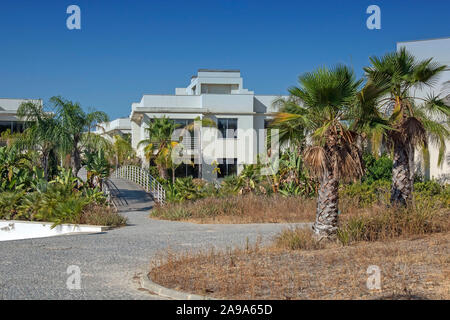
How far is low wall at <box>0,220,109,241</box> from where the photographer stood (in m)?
17.0

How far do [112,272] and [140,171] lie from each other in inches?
921

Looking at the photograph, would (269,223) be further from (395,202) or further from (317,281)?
(317,281)

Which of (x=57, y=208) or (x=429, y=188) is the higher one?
(x=429, y=188)

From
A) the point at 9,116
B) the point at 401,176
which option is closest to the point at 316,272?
the point at 401,176

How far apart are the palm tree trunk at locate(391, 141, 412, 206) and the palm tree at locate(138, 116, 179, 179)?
19.7 meters

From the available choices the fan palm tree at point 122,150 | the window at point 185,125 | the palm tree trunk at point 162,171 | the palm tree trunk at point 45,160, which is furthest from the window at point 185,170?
the palm tree trunk at point 45,160

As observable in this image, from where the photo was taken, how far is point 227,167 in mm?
37781

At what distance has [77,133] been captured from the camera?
22.5 metres

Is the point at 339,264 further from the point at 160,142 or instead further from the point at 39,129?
the point at 160,142

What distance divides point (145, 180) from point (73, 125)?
31.2 feet

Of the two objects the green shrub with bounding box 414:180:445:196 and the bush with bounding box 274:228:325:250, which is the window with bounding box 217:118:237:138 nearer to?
the green shrub with bounding box 414:180:445:196

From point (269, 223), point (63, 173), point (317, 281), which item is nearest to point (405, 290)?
point (317, 281)

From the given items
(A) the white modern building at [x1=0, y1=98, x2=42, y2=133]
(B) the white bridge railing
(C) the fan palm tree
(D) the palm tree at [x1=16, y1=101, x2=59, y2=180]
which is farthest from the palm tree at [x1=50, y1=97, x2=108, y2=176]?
(A) the white modern building at [x1=0, y1=98, x2=42, y2=133]

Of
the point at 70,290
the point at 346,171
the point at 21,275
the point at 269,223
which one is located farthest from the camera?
the point at 269,223
